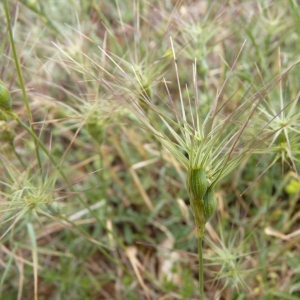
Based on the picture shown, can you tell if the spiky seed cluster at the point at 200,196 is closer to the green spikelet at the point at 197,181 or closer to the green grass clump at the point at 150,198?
the green spikelet at the point at 197,181

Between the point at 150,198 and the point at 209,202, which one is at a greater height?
the point at 209,202

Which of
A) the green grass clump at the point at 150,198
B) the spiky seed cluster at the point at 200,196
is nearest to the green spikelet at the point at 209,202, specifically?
the spiky seed cluster at the point at 200,196

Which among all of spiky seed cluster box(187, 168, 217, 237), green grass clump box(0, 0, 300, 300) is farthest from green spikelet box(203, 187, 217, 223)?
green grass clump box(0, 0, 300, 300)

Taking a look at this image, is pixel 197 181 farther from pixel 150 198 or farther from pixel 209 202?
pixel 150 198

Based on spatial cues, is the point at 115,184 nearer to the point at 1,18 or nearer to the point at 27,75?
the point at 27,75

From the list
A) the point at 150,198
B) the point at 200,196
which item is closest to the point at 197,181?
the point at 200,196

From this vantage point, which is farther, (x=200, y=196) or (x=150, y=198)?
(x=150, y=198)
